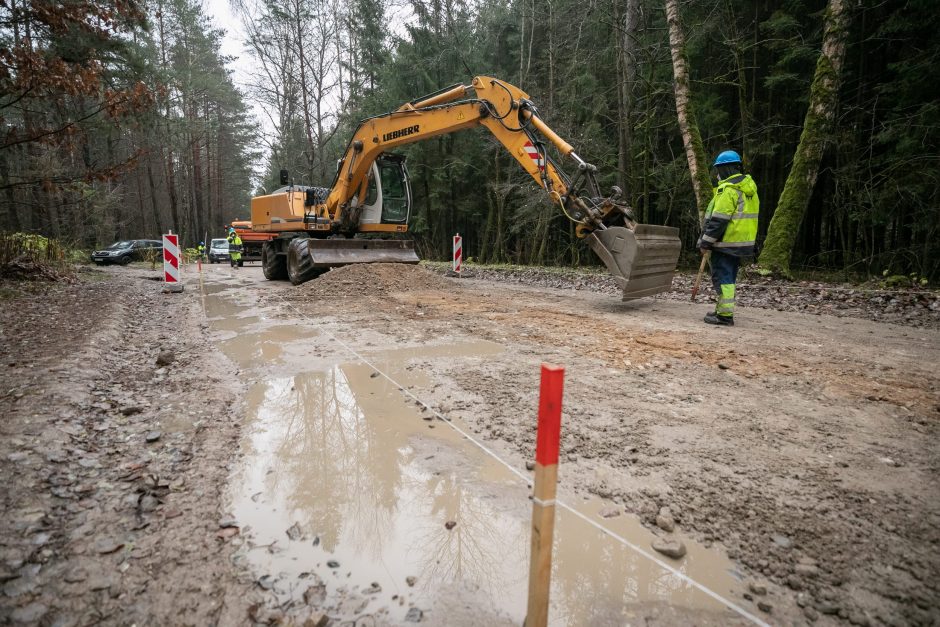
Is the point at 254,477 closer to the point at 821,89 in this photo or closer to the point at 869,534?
the point at 869,534

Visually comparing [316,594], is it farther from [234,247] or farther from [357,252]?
[234,247]

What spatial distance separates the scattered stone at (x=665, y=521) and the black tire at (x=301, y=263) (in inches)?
374

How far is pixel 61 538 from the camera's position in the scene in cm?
186

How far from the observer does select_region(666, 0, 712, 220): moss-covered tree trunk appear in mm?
9773

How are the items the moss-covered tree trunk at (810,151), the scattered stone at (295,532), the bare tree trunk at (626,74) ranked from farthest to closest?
the bare tree trunk at (626,74) → the moss-covered tree trunk at (810,151) → the scattered stone at (295,532)

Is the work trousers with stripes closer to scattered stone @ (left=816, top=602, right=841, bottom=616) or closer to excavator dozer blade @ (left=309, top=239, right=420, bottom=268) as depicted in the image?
scattered stone @ (left=816, top=602, right=841, bottom=616)

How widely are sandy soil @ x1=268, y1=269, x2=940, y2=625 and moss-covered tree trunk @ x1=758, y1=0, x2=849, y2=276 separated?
3.66 metres

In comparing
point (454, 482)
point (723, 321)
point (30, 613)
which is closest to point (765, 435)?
point (454, 482)

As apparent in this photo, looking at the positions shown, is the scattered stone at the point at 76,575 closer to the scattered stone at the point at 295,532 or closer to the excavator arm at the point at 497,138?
the scattered stone at the point at 295,532

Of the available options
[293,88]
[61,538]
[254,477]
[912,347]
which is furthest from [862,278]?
[293,88]

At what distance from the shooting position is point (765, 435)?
2750 millimetres

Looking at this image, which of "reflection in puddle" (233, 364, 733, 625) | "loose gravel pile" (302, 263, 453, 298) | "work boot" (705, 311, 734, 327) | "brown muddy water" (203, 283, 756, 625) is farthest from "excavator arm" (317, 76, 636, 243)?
"reflection in puddle" (233, 364, 733, 625)

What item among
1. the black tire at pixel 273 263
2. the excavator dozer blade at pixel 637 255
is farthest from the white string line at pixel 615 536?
the black tire at pixel 273 263

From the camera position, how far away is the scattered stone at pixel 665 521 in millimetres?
1971
